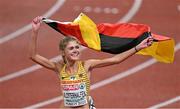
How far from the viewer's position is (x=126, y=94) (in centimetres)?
449

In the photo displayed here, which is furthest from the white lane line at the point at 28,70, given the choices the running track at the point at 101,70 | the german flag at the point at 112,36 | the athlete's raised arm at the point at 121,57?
the athlete's raised arm at the point at 121,57

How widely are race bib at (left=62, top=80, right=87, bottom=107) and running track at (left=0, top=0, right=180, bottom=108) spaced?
170 centimetres

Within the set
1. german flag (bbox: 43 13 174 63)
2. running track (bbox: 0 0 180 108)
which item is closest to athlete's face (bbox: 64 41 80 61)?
german flag (bbox: 43 13 174 63)

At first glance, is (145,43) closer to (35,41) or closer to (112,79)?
(35,41)

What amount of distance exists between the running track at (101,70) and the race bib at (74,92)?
1.70 m

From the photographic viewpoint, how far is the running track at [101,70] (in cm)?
446

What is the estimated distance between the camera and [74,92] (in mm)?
2766

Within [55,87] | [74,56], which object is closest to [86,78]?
[74,56]

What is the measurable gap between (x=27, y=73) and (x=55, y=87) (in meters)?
0.32

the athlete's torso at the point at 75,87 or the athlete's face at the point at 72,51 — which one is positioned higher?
the athlete's face at the point at 72,51

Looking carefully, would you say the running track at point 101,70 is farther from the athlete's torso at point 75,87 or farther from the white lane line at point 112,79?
the athlete's torso at point 75,87

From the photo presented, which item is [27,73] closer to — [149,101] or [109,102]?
[109,102]

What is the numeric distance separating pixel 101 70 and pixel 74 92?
1.77 metres

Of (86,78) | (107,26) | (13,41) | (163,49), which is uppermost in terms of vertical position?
(13,41)
